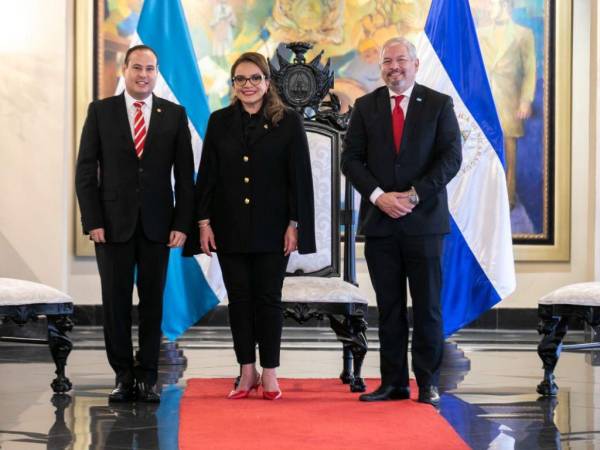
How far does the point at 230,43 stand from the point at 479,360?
3.15 metres

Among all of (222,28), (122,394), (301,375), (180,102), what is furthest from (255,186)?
(222,28)

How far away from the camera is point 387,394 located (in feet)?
15.0

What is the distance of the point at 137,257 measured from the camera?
4469 millimetres

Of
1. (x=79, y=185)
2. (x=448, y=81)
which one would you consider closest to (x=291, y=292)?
(x=79, y=185)

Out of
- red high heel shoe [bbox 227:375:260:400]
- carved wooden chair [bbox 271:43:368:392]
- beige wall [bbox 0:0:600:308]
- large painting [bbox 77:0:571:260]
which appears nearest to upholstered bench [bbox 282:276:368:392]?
carved wooden chair [bbox 271:43:368:392]

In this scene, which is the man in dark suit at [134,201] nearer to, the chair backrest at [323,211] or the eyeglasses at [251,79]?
the eyeglasses at [251,79]

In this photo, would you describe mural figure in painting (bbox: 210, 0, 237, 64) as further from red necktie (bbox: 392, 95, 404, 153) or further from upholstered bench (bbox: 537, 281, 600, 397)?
upholstered bench (bbox: 537, 281, 600, 397)

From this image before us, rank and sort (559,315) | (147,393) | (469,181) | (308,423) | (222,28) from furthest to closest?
(222,28) < (469,181) < (559,315) < (147,393) < (308,423)

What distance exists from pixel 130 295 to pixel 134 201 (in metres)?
0.41

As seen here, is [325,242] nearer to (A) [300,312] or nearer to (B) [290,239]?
(A) [300,312]

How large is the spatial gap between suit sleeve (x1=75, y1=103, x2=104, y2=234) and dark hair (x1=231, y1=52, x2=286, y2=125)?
64 centimetres

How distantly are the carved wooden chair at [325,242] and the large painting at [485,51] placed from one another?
268 centimetres

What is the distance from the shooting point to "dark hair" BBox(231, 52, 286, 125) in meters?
4.46

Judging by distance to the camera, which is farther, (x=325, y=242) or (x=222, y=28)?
(x=222, y=28)
